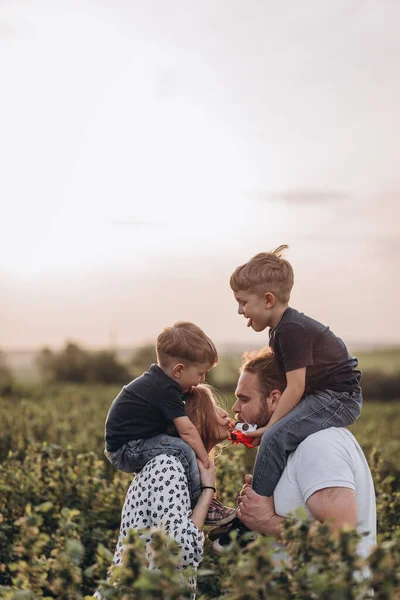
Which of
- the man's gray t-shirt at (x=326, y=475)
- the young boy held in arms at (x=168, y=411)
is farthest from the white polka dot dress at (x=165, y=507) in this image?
the man's gray t-shirt at (x=326, y=475)

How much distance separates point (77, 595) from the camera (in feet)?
8.83

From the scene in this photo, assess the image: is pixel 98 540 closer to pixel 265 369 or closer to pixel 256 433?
pixel 256 433

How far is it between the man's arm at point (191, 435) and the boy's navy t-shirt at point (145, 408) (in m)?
0.03

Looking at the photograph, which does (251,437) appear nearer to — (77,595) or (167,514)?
(167,514)

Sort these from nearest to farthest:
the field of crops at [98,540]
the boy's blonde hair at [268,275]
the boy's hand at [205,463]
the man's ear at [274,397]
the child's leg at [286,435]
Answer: the field of crops at [98,540] → the child's leg at [286,435] → the boy's hand at [205,463] → the man's ear at [274,397] → the boy's blonde hair at [268,275]

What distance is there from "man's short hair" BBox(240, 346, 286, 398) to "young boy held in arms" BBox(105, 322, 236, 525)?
0.59 ft

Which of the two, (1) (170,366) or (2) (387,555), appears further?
(1) (170,366)

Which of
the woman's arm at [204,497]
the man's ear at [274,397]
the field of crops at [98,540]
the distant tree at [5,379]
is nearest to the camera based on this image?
the field of crops at [98,540]

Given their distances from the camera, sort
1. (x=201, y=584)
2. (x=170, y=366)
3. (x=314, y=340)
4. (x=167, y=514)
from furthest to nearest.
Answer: (x=201, y=584) < (x=314, y=340) < (x=170, y=366) < (x=167, y=514)

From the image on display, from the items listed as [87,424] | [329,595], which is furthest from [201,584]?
[87,424]

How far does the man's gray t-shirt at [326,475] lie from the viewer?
130 inches

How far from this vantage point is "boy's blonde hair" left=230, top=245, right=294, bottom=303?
→ 13.0ft

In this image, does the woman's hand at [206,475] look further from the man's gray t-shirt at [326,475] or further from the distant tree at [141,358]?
the distant tree at [141,358]

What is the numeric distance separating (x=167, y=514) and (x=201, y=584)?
6.55 ft
